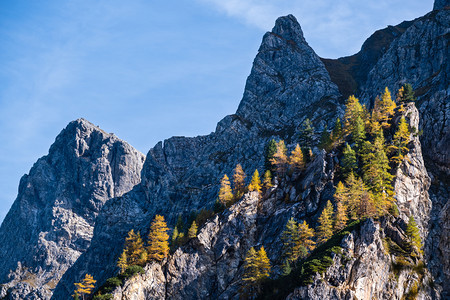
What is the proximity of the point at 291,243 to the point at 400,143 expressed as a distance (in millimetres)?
33323

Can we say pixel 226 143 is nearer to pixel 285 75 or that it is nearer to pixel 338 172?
pixel 285 75

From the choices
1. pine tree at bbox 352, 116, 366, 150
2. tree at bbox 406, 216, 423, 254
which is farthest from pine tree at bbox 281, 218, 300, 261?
pine tree at bbox 352, 116, 366, 150

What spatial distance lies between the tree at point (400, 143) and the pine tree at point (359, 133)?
718 cm

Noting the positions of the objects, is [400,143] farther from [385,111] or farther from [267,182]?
[267,182]

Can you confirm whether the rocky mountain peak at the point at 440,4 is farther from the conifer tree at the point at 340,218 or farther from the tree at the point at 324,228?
the tree at the point at 324,228

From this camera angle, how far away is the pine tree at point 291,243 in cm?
7769

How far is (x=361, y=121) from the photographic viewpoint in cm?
10138

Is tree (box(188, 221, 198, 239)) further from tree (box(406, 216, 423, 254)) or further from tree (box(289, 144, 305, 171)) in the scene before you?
tree (box(406, 216, 423, 254))

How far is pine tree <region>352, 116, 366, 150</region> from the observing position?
323 feet

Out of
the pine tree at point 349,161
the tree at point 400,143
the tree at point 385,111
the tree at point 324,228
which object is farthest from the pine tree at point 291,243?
the tree at point 385,111

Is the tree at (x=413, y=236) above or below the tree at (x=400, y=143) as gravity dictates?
below

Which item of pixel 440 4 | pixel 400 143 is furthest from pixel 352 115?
pixel 440 4

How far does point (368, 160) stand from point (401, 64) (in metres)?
72.9

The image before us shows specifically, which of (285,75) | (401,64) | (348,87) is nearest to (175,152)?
(285,75)
